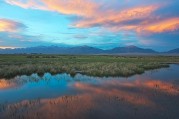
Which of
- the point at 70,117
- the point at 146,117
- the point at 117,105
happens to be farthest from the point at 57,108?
the point at 146,117

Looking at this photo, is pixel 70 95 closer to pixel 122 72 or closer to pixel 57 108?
pixel 57 108

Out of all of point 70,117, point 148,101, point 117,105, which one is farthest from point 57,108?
point 148,101

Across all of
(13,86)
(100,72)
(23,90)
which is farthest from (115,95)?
(100,72)

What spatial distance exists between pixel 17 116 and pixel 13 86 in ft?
36.2

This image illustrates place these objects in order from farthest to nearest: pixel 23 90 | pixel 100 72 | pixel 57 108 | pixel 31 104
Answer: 1. pixel 100 72
2. pixel 23 90
3. pixel 31 104
4. pixel 57 108

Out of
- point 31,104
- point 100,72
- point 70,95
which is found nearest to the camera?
point 31,104

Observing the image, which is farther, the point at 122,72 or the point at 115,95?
the point at 122,72

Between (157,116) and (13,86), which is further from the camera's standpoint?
(13,86)

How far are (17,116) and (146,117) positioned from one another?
6806 mm

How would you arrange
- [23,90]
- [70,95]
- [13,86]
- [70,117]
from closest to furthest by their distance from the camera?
[70,117]
[70,95]
[23,90]
[13,86]

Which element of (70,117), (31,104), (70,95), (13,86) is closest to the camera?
(70,117)

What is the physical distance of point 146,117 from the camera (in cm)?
1269

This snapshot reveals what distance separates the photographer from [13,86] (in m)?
23.2

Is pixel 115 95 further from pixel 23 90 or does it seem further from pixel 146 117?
pixel 23 90
